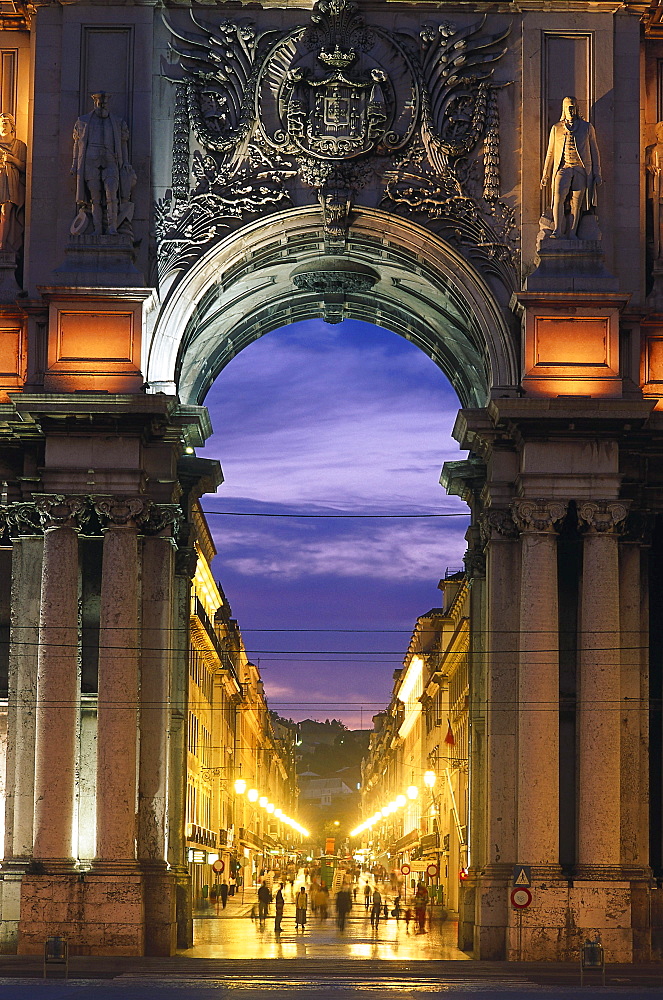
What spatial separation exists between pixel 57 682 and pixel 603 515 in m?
15.1

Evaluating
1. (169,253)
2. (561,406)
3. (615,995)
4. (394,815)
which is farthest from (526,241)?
(394,815)

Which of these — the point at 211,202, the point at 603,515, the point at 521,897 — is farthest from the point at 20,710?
the point at 603,515

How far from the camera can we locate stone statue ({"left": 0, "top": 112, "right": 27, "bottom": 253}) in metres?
52.7

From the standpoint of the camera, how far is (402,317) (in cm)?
6028

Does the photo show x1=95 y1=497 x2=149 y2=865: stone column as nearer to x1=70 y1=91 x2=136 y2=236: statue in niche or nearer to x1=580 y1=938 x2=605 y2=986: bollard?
x1=70 y1=91 x2=136 y2=236: statue in niche

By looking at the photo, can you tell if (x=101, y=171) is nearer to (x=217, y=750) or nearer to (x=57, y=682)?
(x=57, y=682)

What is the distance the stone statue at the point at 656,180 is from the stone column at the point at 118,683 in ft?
53.6

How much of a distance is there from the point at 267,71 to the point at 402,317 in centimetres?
1041

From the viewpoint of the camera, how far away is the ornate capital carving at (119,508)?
49812mm

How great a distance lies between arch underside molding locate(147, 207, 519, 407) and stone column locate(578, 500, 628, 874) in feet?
16.8

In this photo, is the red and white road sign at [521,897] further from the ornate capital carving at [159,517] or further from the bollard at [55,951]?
the ornate capital carving at [159,517]

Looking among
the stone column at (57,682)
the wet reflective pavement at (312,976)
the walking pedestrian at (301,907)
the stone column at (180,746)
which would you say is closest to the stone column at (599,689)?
the wet reflective pavement at (312,976)

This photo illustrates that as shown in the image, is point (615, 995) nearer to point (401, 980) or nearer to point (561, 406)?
point (401, 980)

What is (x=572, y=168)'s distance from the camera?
51250 mm
